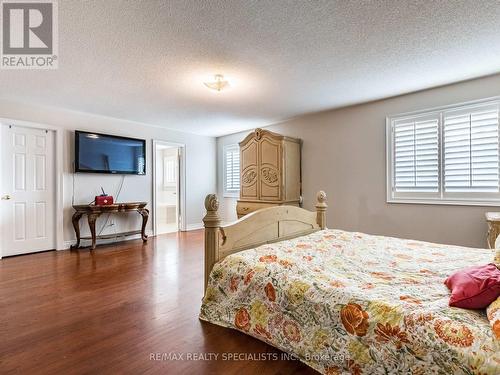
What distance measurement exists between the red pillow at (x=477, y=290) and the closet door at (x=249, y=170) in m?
3.55

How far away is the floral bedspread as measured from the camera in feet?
3.45

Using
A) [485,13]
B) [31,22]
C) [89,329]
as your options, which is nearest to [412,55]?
[485,13]

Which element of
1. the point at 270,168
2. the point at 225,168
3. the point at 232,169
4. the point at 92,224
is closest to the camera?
the point at 92,224

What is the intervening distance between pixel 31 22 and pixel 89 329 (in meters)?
2.39

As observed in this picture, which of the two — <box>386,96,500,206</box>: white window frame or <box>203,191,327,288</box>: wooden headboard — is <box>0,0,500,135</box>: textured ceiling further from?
<box>203,191,327,288</box>: wooden headboard

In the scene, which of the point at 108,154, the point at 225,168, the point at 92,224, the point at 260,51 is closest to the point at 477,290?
the point at 260,51

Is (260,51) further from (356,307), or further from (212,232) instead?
(356,307)

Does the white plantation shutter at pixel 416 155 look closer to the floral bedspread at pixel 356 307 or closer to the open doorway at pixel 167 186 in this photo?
the floral bedspread at pixel 356 307

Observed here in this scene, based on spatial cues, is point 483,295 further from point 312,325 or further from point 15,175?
point 15,175

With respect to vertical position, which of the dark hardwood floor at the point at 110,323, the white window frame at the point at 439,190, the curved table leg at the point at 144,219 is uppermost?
the white window frame at the point at 439,190

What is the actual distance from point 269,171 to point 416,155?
2132 millimetres

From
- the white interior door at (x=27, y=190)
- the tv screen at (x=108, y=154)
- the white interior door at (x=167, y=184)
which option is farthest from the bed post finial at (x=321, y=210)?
the white interior door at (x=167, y=184)

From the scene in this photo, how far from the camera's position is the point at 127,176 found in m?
5.11

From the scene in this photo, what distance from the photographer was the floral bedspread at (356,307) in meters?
1.05
